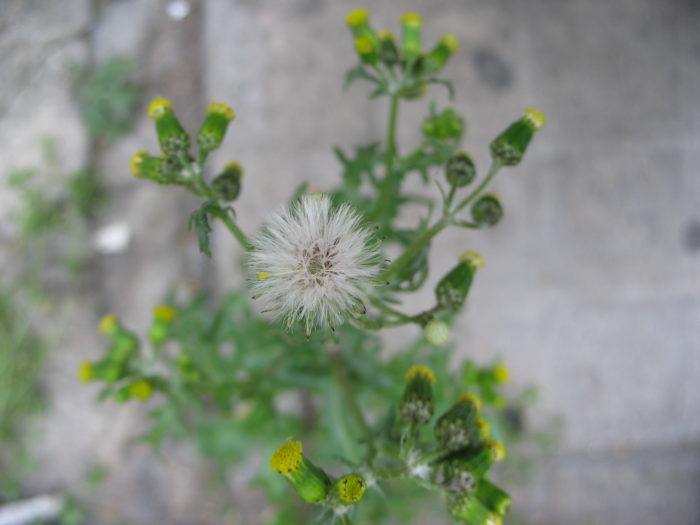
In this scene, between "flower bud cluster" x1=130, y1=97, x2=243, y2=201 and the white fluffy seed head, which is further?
"flower bud cluster" x1=130, y1=97, x2=243, y2=201

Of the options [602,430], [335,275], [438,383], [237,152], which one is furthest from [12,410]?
[602,430]

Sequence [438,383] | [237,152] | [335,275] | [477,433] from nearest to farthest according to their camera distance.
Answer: [335,275] < [477,433] < [438,383] < [237,152]

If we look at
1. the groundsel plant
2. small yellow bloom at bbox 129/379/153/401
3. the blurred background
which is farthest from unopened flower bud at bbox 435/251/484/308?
the blurred background

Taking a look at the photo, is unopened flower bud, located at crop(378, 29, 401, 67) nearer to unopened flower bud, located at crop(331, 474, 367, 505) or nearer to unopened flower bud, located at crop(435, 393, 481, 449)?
unopened flower bud, located at crop(435, 393, 481, 449)

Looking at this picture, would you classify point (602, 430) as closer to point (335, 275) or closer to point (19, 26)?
point (335, 275)

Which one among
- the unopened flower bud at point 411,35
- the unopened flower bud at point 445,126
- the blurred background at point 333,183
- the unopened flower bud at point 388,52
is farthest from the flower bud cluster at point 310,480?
the blurred background at point 333,183

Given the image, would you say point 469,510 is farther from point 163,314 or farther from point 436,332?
point 163,314

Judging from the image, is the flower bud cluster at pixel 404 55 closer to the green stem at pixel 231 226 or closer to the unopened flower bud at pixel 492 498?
the green stem at pixel 231 226
